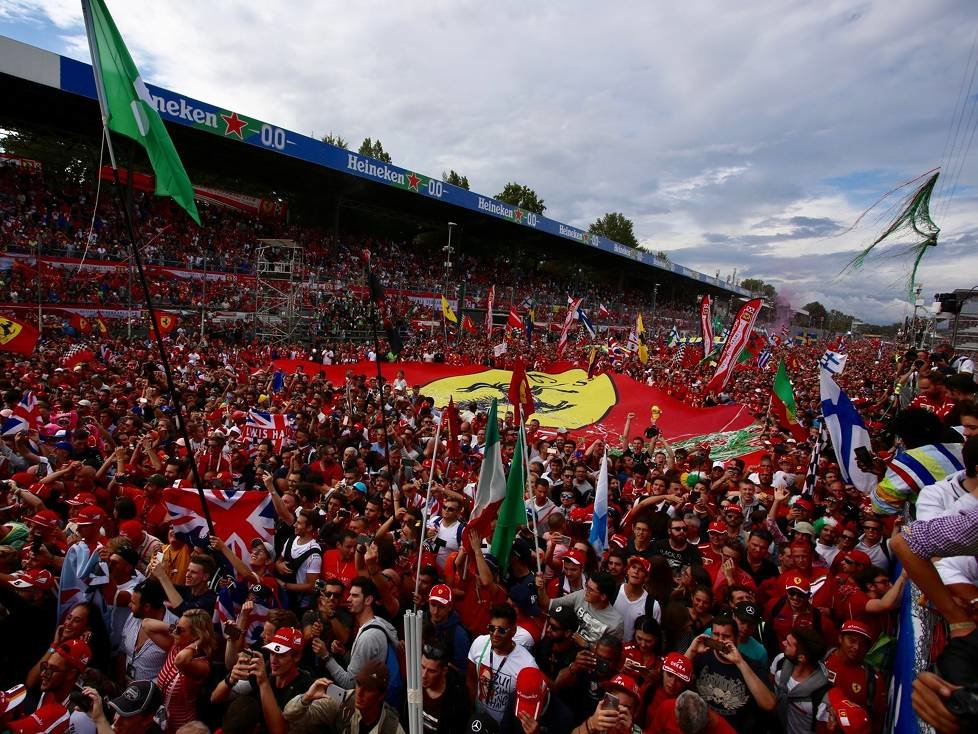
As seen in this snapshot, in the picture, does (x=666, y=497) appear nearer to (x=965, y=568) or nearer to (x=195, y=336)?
(x=965, y=568)

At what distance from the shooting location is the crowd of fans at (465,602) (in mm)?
2713

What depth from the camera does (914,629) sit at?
2.60 m

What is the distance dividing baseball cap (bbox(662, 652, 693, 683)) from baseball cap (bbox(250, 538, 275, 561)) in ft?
9.33

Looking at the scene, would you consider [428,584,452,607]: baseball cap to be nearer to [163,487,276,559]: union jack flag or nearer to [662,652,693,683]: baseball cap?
[662,652,693,683]: baseball cap

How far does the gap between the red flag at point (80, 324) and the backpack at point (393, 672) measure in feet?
54.9

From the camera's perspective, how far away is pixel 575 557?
159 inches

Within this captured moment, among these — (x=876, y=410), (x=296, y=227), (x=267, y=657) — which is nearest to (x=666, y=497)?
(x=267, y=657)

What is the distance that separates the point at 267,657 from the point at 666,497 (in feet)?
11.2

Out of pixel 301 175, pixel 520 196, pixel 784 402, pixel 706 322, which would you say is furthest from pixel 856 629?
pixel 520 196

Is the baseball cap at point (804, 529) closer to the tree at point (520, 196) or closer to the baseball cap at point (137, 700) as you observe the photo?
the baseball cap at point (137, 700)

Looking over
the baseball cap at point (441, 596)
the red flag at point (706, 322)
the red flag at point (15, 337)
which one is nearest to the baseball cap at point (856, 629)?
the baseball cap at point (441, 596)

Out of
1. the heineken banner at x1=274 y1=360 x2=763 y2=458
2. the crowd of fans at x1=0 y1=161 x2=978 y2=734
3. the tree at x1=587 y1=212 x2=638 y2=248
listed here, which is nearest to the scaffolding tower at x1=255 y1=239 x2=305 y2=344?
the heineken banner at x1=274 y1=360 x2=763 y2=458

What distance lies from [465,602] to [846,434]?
4307 millimetres

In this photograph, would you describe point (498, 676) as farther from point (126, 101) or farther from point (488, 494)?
point (126, 101)
